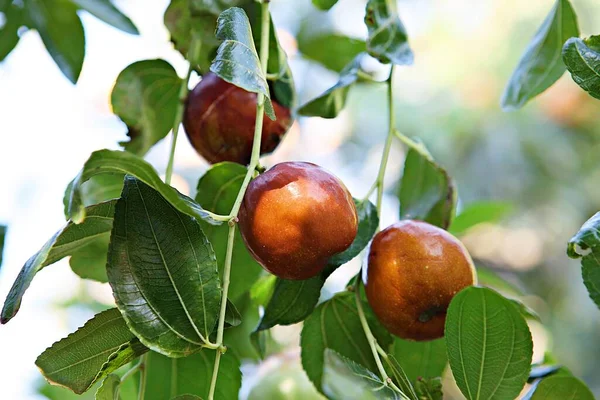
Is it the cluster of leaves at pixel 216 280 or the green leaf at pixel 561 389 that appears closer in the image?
the cluster of leaves at pixel 216 280

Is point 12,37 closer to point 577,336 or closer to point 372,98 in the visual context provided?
point 372,98

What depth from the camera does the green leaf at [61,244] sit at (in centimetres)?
55

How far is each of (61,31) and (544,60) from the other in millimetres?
590

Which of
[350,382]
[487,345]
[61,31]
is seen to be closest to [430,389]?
[487,345]

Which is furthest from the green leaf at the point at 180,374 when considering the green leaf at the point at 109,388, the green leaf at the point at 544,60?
the green leaf at the point at 544,60

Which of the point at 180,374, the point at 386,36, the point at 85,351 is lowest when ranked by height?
the point at 180,374

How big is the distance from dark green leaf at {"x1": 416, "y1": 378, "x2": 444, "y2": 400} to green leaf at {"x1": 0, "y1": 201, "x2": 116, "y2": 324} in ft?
1.06

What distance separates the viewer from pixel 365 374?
24.0 inches

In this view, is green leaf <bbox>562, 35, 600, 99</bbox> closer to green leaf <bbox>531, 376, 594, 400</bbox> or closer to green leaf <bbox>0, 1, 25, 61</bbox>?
green leaf <bbox>531, 376, 594, 400</bbox>

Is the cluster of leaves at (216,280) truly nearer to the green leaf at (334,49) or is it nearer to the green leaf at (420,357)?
the green leaf at (420,357)

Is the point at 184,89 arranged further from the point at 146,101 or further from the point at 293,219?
the point at 293,219

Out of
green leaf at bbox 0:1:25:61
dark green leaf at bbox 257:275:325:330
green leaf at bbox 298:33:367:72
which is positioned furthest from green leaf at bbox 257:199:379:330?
green leaf at bbox 0:1:25:61

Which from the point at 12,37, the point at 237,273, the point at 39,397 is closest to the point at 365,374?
the point at 237,273

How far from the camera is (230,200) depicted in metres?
0.80
